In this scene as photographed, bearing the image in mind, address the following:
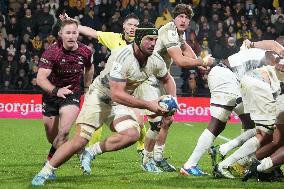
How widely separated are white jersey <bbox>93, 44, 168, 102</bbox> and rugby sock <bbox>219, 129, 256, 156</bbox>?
1587 millimetres

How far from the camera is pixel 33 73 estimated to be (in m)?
24.1

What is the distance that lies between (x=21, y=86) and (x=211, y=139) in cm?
1455

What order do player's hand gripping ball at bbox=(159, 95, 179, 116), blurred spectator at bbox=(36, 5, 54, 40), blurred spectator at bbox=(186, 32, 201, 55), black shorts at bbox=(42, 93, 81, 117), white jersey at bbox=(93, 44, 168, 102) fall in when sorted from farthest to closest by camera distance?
1. blurred spectator at bbox=(36, 5, 54, 40)
2. blurred spectator at bbox=(186, 32, 201, 55)
3. black shorts at bbox=(42, 93, 81, 117)
4. white jersey at bbox=(93, 44, 168, 102)
5. player's hand gripping ball at bbox=(159, 95, 179, 116)

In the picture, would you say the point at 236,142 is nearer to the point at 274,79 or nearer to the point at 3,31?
the point at 274,79

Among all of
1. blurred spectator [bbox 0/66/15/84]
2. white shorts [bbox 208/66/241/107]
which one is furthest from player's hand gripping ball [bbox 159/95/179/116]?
blurred spectator [bbox 0/66/15/84]

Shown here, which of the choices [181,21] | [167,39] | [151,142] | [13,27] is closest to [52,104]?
[151,142]

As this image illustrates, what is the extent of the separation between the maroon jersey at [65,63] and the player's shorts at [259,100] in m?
2.50

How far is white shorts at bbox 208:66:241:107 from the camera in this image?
1027 centimetres

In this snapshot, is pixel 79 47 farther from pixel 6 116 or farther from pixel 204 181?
pixel 6 116

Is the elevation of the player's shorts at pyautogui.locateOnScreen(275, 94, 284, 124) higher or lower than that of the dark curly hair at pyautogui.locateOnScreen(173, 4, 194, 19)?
lower

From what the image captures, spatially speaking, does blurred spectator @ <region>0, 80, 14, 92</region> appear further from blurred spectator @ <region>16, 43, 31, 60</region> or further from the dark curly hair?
the dark curly hair

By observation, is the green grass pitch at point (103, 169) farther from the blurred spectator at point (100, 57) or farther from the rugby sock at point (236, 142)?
the blurred spectator at point (100, 57)

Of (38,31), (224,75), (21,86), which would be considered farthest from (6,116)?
(224,75)

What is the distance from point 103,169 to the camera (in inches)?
441
